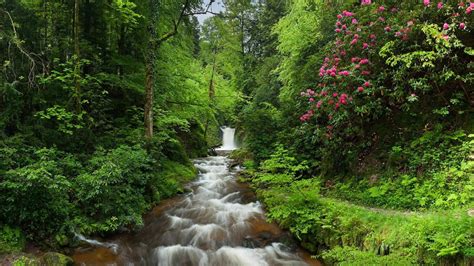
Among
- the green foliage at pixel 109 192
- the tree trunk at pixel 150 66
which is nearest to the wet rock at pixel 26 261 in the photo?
the green foliage at pixel 109 192

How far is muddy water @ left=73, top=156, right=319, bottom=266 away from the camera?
19.8ft

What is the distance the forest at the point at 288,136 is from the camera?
5.41m

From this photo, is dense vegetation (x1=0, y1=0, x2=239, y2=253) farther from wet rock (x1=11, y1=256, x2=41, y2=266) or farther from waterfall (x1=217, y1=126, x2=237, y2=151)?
waterfall (x1=217, y1=126, x2=237, y2=151)

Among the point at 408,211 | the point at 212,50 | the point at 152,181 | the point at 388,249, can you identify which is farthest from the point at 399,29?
the point at 212,50

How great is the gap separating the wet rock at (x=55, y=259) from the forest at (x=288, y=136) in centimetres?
2

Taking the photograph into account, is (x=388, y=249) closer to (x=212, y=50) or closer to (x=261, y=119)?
(x=261, y=119)

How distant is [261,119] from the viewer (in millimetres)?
12227

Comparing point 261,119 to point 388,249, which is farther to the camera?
point 261,119

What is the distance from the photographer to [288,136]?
10.9 metres

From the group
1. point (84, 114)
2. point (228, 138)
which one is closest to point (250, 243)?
point (84, 114)

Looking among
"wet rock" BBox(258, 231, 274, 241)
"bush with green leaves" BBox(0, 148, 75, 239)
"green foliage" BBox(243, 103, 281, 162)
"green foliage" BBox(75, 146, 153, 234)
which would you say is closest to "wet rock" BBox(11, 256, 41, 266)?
"bush with green leaves" BBox(0, 148, 75, 239)

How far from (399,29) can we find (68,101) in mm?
8492

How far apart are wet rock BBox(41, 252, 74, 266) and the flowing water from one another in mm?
367

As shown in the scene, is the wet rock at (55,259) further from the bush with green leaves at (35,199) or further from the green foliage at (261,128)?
the green foliage at (261,128)
